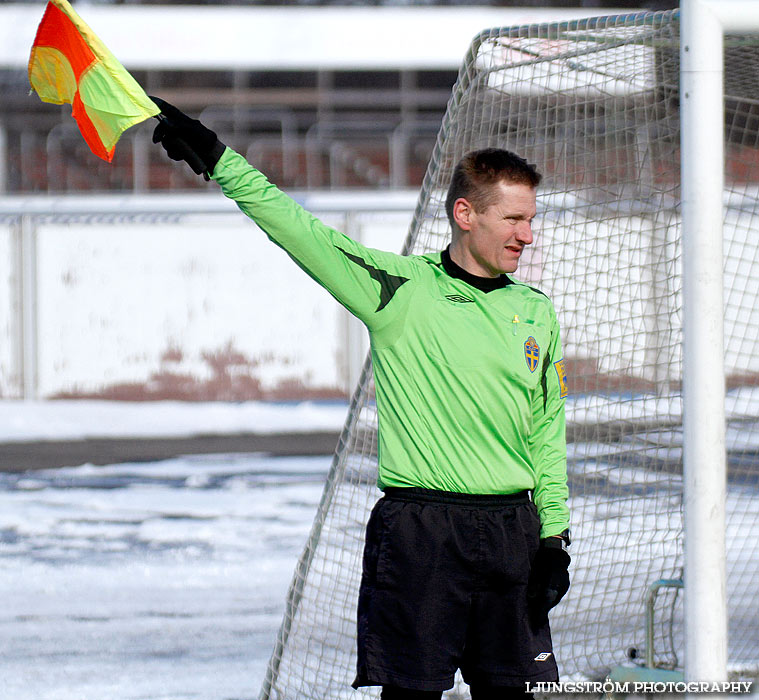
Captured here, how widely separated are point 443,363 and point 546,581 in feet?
1.62

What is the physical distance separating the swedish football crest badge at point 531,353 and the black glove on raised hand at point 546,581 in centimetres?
37

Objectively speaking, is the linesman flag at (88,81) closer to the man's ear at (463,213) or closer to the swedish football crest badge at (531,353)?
the man's ear at (463,213)

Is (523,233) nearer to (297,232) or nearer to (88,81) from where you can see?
(297,232)

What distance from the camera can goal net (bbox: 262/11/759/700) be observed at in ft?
11.5

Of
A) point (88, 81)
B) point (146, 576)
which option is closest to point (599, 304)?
point (88, 81)

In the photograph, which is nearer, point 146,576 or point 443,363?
point 443,363

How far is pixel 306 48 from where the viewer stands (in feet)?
66.2

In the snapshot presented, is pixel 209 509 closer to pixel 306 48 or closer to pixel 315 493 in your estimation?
pixel 315 493

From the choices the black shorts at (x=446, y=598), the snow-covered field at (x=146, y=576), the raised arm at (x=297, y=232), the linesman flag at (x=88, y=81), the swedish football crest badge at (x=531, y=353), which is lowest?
the snow-covered field at (x=146, y=576)

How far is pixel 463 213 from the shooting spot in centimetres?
252

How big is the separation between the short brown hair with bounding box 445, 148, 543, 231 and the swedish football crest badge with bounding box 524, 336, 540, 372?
0.29 meters

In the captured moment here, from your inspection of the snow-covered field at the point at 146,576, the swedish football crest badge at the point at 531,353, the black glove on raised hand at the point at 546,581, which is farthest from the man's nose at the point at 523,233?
the snow-covered field at the point at 146,576

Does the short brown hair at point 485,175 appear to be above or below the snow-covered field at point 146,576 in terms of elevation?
above

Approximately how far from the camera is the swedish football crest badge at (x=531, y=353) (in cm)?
251
